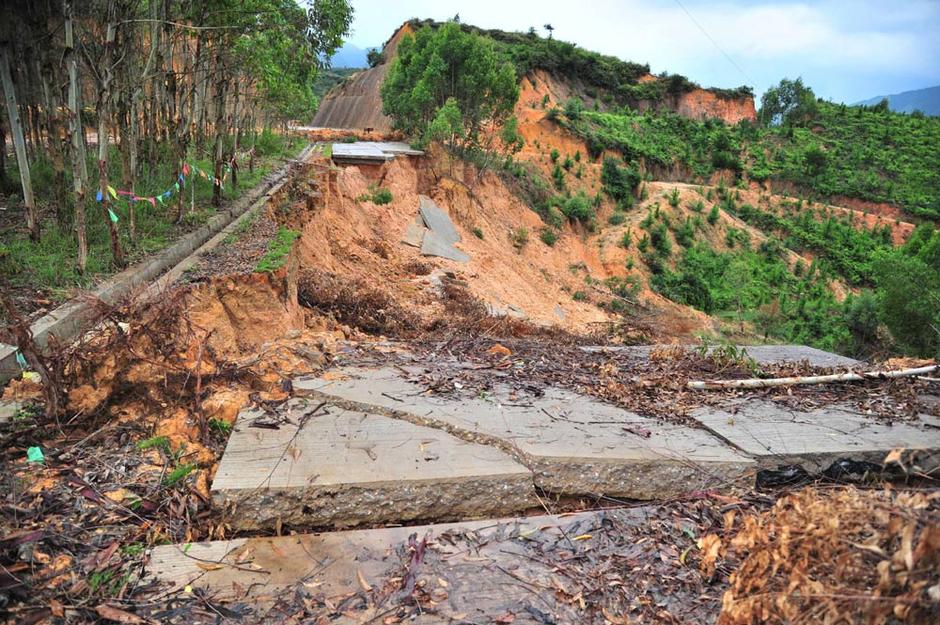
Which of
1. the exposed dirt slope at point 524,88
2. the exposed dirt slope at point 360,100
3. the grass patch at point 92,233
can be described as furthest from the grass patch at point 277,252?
the exposed dirt slope at point 360,100

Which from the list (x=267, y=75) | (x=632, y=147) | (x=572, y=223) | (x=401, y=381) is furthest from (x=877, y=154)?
(x=401, y=381)

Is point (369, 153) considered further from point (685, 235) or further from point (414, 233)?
point (685, 235)

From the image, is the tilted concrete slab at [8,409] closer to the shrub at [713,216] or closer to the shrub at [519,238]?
the shrub at [519,238]

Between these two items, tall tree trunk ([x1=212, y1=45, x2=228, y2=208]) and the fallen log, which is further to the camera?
tall tree trunk ([x1=212, y1=45, x2=228, y2=208])

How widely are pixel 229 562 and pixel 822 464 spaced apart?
10.2ft

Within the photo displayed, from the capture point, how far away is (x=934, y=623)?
1.35 metres

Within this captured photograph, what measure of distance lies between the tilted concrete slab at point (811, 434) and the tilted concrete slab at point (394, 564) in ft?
3.93

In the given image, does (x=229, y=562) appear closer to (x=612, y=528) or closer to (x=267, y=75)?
(x=612, y=528)

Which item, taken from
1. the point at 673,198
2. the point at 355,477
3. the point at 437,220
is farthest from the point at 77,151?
the point at 673,198

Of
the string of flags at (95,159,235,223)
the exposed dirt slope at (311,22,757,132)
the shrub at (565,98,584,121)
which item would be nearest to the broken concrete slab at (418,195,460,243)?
the string of flags at (95,159,235,223)

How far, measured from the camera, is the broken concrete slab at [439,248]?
15086 mm

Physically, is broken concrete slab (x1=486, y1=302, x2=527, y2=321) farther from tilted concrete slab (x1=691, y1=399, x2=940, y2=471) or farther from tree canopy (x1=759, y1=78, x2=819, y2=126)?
tree canopy (x1=759, y1=78, x2=819, y2=126)

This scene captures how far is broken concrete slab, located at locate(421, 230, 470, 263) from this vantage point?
1509 cm

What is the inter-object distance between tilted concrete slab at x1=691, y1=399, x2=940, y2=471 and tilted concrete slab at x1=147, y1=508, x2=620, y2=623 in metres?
1.20
